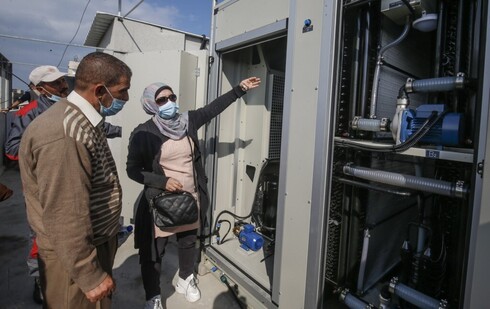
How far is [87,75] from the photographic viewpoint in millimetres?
1153

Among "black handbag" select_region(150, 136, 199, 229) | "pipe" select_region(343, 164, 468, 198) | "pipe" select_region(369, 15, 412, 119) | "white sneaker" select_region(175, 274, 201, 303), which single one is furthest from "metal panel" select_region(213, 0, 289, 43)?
"white sneaker" select_region(175, 274, 201, 303)

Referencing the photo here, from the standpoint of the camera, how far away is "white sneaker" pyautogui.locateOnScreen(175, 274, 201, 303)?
2.13 metres

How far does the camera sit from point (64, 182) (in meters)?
0.99

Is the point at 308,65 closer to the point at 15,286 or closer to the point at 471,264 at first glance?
the point at 471,264

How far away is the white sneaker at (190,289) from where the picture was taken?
7.00ft

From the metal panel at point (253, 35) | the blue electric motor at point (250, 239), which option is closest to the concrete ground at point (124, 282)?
the blue electric motor at point (250, 239)

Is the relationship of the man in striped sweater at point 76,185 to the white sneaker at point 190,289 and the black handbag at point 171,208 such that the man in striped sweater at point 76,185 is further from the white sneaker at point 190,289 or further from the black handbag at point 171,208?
the white sneaker at point 190,289

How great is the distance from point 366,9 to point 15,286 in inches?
123

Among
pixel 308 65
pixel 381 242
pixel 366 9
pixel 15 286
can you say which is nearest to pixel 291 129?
pixel 308 65

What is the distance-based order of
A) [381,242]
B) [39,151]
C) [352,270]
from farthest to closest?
[381,242], [352,270], [39,151]

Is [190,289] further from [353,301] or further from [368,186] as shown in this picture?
[368,186]

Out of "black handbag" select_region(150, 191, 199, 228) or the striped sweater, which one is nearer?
the striped sweater

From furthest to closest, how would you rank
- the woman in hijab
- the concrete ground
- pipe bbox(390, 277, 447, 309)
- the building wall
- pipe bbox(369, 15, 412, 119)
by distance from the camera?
the building wall < the concrete ground < the woman in hijab < pipe bbox(369, 15, 412, 119) < pipe bbox(390, 277, 447, 309)

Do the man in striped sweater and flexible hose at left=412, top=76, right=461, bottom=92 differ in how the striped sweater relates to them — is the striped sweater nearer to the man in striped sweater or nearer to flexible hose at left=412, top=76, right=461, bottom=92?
the man in striped sweater
